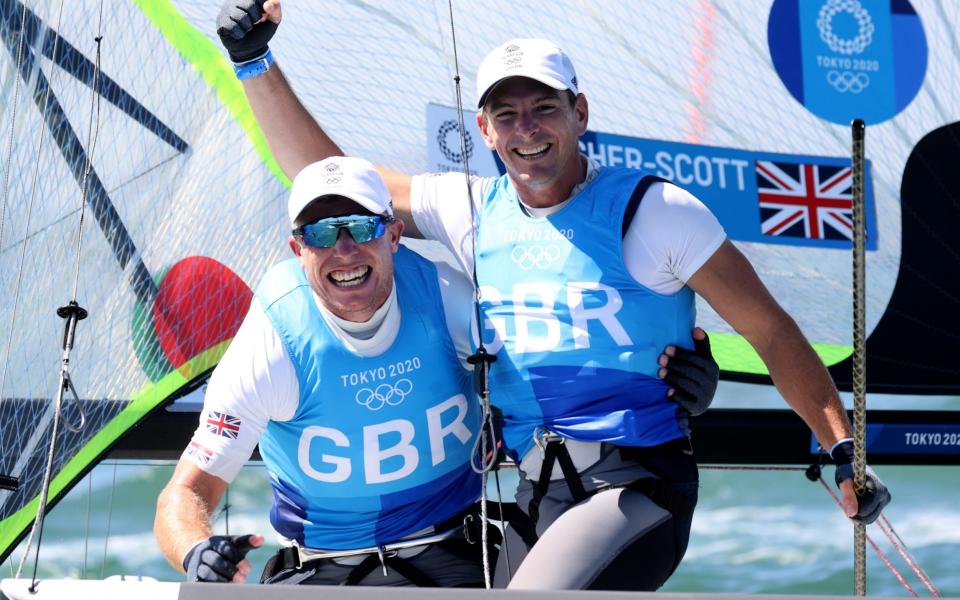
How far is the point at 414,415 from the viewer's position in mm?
1935

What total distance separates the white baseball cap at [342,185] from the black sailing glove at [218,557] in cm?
50

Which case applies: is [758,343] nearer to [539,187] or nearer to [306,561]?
[539,187]

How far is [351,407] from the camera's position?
6.31 ft

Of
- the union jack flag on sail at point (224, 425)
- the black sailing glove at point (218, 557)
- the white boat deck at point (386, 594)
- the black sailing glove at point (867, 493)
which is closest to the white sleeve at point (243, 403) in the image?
the union jack flag on sail at point (224, 425)

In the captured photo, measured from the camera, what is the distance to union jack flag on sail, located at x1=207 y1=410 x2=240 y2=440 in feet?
Answer: 6.20

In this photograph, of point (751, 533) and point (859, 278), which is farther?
point (751, 533)

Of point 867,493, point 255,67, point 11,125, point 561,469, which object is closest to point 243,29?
point 255,67

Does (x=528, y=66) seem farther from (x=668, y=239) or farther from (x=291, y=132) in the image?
(x=291, y=132)

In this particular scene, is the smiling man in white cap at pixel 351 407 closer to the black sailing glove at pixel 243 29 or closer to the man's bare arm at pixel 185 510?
the man's bare arm at pixel 185 510

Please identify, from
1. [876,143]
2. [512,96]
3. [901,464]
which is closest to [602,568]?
[512,96]

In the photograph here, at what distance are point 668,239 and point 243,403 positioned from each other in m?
0.61

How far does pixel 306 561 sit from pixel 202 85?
1.10 meters

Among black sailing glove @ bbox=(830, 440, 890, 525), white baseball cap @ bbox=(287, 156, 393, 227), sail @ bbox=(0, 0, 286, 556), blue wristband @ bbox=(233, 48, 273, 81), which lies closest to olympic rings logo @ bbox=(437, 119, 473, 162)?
sail @ bbox=(0, 0, 286, 556)

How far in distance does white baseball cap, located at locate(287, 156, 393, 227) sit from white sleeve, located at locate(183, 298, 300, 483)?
0.62ft
